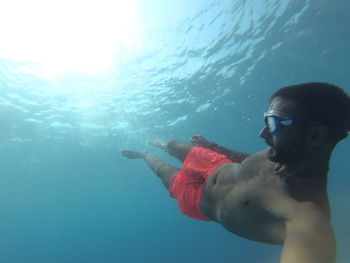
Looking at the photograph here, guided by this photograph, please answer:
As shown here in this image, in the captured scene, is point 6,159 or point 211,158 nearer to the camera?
point 211,158

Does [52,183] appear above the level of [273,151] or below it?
above

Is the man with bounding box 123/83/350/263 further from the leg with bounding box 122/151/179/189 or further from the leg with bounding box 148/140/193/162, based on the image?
the leg with bounding box 122/151/179/189

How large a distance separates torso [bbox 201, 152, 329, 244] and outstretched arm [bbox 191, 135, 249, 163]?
1256 mm

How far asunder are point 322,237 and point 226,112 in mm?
29264

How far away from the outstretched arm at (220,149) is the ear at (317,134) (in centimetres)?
255

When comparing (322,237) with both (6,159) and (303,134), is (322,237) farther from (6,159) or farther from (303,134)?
(6,159)

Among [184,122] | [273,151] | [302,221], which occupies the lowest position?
[302,221]

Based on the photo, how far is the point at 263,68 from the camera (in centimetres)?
2311

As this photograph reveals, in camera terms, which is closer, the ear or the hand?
the ear

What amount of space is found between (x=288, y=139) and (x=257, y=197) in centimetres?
76

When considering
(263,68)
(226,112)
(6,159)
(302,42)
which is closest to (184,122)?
(226,112)

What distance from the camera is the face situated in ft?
8.11

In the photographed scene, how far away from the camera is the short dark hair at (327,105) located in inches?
96.0

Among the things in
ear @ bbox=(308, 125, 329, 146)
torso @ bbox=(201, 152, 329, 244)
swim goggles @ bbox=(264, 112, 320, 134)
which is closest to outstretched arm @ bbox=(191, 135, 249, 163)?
torso @ bbox=(201, 152, 329, 244)
